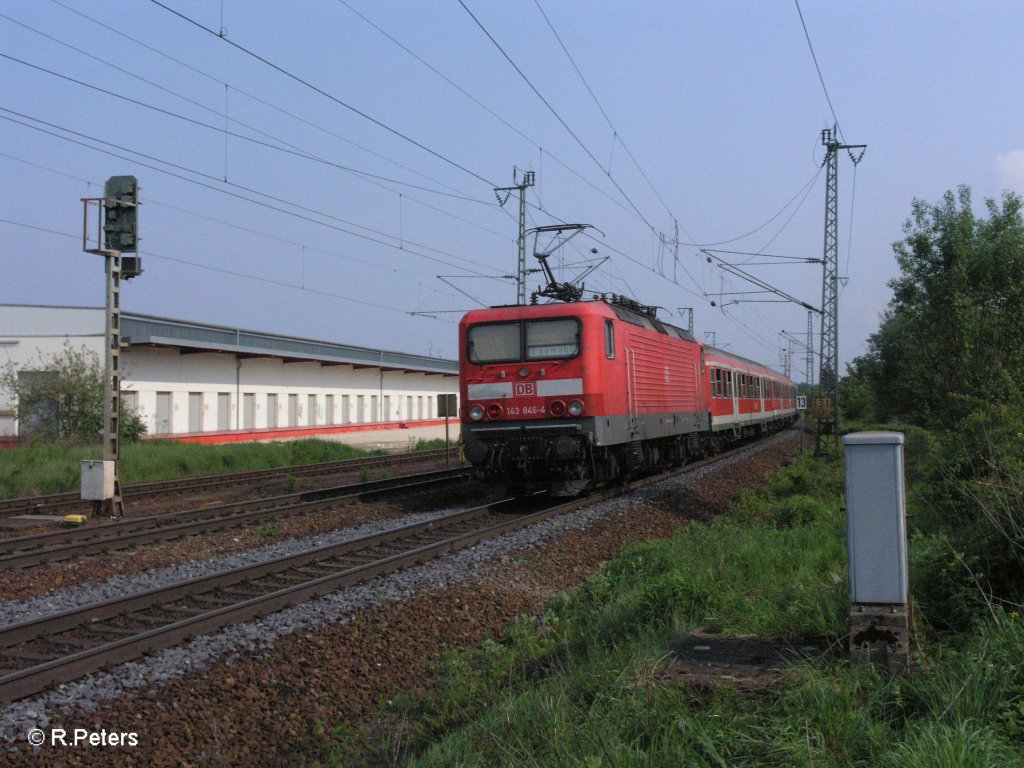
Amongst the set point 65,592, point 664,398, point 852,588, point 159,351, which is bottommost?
point 65,592

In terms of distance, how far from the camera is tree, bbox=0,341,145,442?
27.4 m

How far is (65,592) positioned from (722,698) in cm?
696

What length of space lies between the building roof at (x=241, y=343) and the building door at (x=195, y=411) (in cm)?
184

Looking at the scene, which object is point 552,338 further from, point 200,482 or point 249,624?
point 200,482

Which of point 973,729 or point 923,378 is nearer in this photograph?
point 973,729

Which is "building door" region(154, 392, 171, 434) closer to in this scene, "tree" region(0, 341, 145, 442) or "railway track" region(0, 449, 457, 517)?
"tree" region(0, 341, 145, 442)

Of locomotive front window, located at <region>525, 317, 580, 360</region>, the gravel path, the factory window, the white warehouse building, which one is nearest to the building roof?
the white warehouse building

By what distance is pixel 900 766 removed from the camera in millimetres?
3287

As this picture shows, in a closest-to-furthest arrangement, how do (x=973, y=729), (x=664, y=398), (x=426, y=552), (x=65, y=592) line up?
(x=973, y=729), (x=65, y=592), (x=426, y=552), (x=664, y=398)

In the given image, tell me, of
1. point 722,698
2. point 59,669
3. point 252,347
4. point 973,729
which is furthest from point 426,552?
point 252,347

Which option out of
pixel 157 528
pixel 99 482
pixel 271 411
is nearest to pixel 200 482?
pixel 99 482

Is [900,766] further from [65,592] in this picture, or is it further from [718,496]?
[718,496]

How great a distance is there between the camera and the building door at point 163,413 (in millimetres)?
31219

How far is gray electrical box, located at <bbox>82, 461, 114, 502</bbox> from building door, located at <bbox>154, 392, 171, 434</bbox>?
17.7m
